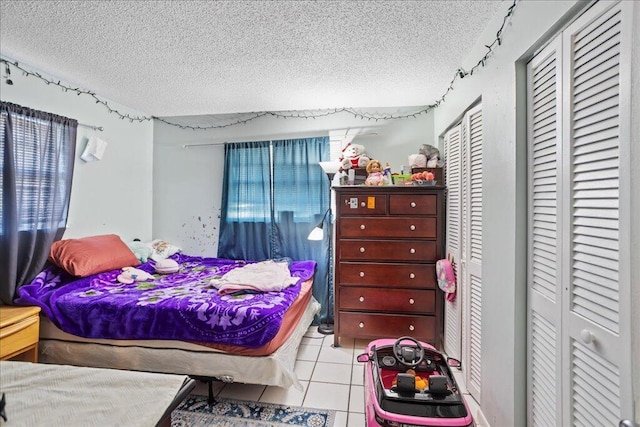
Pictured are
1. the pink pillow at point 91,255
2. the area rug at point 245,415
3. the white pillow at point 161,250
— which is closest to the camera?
the area rug at point 245,415

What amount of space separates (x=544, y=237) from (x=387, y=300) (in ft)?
5.24

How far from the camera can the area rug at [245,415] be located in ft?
5.95

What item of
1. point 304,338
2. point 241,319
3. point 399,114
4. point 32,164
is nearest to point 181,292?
point 241,319

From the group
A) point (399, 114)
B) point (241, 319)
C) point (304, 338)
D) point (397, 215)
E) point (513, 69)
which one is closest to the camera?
point (513, 69)

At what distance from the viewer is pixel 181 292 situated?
2.28 metres

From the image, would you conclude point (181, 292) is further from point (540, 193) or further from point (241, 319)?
point (540, 193)

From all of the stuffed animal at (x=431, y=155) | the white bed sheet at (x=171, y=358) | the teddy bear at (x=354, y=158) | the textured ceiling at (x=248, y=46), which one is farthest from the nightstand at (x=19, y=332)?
the stuffed animal at (x=431, y=155)

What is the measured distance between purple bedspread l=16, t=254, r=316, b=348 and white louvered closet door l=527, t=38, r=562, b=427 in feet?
4.47

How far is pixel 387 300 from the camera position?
2660mm

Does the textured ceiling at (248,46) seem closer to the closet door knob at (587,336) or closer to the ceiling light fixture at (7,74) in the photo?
the ceiling light fixture at (7,74)

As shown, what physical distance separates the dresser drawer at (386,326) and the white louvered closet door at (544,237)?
1.27m

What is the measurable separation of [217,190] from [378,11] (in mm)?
2656

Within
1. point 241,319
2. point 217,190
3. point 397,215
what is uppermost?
point 217,190

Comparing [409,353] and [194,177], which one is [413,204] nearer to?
[409,353]
